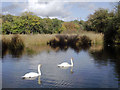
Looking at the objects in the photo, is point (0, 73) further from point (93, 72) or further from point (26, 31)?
point (26, 31)

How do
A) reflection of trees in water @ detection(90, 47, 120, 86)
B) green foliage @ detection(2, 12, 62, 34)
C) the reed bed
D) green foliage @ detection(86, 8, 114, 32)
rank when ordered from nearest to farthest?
reflection of trees in water @ detection(90, 47, 120, 86) < the reed bed < green foliage @ detection(86, 8, 114, 32) < green foliage @ detection(2, 12, 62, 34)

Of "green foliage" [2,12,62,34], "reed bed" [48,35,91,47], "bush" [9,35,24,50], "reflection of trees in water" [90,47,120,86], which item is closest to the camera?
"reflection of trees in water" [90,47,120,86]

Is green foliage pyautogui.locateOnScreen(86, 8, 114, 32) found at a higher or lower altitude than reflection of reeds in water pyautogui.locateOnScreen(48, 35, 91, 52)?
higher

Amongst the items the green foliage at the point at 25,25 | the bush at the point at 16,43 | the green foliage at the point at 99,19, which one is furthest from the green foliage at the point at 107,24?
the bush at the point at 16,43

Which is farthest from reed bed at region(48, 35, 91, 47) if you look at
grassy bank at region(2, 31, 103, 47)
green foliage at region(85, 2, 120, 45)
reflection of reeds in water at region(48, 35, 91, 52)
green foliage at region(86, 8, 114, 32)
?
green foliage at region(86, 8, 114, 32)

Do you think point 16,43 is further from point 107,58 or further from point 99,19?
point 99,19

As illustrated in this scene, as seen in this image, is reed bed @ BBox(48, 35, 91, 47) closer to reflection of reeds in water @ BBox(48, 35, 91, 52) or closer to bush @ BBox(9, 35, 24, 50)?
reflection of reeds in water @ BBox(48, 35, 91, 52)

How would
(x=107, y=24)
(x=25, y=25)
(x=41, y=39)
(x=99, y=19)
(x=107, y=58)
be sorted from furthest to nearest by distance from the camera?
(x=25, y=25), (x=99, y=19), (x=107, y=24), (x=41, y=39), (x=107, y=58)

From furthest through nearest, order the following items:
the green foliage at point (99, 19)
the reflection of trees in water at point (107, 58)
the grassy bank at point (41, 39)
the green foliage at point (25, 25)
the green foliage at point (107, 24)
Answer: the green foliage at point (25, 25)
the green foliage at point (99, 19)
the green foliage at point (107, 24)
the grassy bank at point (41, 39)
the reflection of trees in water at point (107, 58)

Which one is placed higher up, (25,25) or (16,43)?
(25,25)

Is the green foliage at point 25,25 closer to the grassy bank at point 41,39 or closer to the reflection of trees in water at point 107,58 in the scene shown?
the grassy bank at point 41,39

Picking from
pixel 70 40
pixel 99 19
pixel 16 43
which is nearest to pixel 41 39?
pixel 70 40

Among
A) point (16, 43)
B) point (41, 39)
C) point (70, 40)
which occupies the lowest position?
point (16, 43)

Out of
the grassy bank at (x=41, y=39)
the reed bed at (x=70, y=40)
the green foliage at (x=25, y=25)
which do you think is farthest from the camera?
the green foliage at (x=25, y=25)
